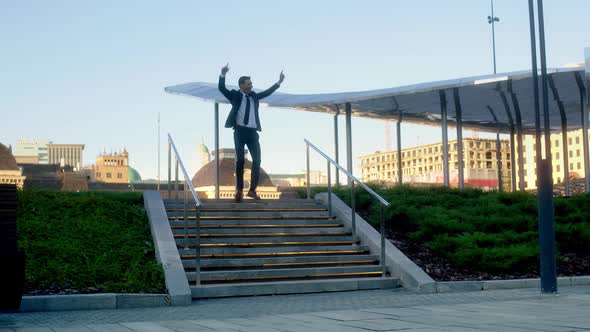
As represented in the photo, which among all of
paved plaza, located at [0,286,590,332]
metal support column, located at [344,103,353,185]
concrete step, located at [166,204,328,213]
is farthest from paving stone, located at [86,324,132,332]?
metal support column, located at [344,103,353,185]

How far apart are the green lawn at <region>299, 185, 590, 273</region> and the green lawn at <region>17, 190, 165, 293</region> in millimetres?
4478

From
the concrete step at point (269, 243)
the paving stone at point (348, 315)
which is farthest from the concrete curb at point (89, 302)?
the concrete step at point (269, 243)

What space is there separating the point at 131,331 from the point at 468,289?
18.0 ft

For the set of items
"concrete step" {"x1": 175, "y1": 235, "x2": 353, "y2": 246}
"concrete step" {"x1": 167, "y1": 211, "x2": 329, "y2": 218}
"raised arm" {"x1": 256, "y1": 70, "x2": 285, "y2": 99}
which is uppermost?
"raised arm" {"x1": 256, "y1": 70, "x2": 285, "y2": 99}

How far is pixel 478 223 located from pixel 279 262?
177 inches

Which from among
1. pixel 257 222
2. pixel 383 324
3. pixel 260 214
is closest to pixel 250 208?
pixel 260 214

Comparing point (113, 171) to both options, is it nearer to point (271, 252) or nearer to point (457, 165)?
point (457, 165)

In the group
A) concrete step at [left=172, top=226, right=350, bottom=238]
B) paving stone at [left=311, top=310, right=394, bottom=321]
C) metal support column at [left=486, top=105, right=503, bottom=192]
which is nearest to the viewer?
paving stone at [left=311, top=310, right=394, bottom=321]

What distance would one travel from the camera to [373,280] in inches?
408

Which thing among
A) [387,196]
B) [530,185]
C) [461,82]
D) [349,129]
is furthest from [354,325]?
[530,185]

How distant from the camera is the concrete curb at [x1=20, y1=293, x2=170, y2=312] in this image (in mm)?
8023

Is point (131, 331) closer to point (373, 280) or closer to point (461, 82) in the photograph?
point (373, 280)

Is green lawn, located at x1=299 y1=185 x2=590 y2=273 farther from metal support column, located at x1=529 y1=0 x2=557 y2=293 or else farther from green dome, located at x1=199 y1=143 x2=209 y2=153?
green dome, located at x1=199 y1=143 x2=209 y2=153

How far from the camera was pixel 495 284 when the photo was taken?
404 inches
